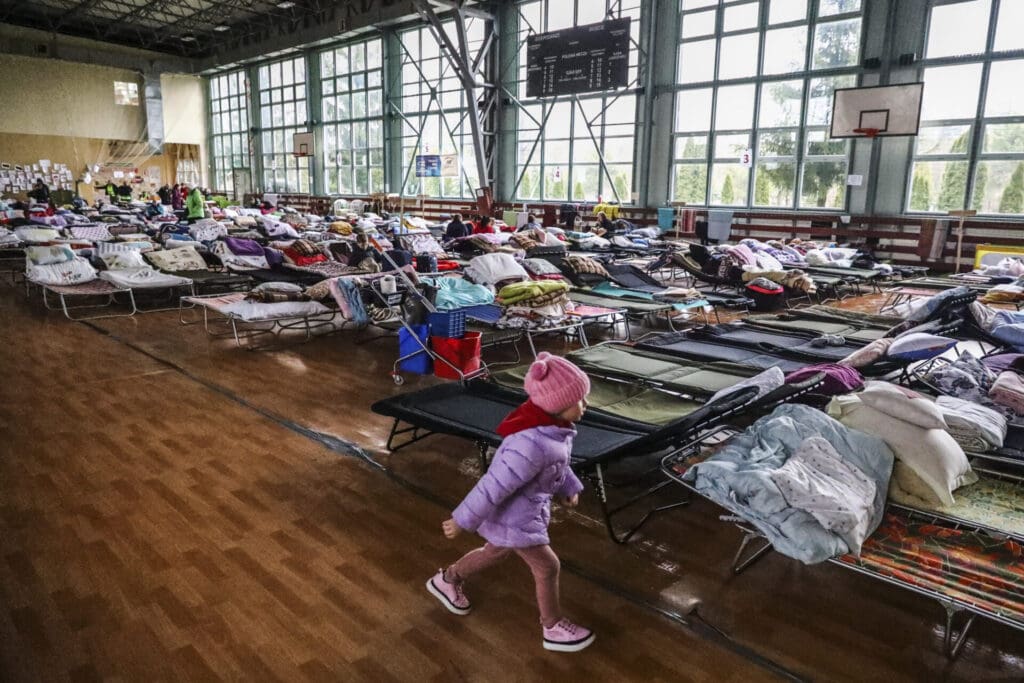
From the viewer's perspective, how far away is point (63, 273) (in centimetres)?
728

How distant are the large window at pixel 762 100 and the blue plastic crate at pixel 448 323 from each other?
32.9 feet

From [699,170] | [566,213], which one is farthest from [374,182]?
[699,170]

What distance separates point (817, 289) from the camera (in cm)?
819

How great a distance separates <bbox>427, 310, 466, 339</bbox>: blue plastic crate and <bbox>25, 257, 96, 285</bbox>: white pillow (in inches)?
191

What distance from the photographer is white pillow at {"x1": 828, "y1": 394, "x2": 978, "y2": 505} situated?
233 cm

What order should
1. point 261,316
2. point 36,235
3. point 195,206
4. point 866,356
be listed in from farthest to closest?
point 195,206
point 36,235
point 261,316
point 866,356

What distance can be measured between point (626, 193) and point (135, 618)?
13.7 m

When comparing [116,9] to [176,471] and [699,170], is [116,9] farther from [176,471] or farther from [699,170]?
[176,471]

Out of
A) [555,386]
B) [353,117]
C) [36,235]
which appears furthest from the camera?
[353,117]

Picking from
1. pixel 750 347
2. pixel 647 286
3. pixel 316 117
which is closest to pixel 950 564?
pixel 750 347

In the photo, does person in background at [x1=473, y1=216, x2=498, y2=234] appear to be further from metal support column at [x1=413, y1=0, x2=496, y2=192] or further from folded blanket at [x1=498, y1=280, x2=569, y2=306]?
folded blanket at [x1=498, y1=280, x2=569, y2=306]

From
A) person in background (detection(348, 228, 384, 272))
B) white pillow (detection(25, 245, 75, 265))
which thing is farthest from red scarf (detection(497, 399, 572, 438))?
white pillow (detection(25, 245, 75, 265))

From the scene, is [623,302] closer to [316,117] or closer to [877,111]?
[877,111]

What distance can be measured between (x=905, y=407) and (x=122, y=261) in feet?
25.1
